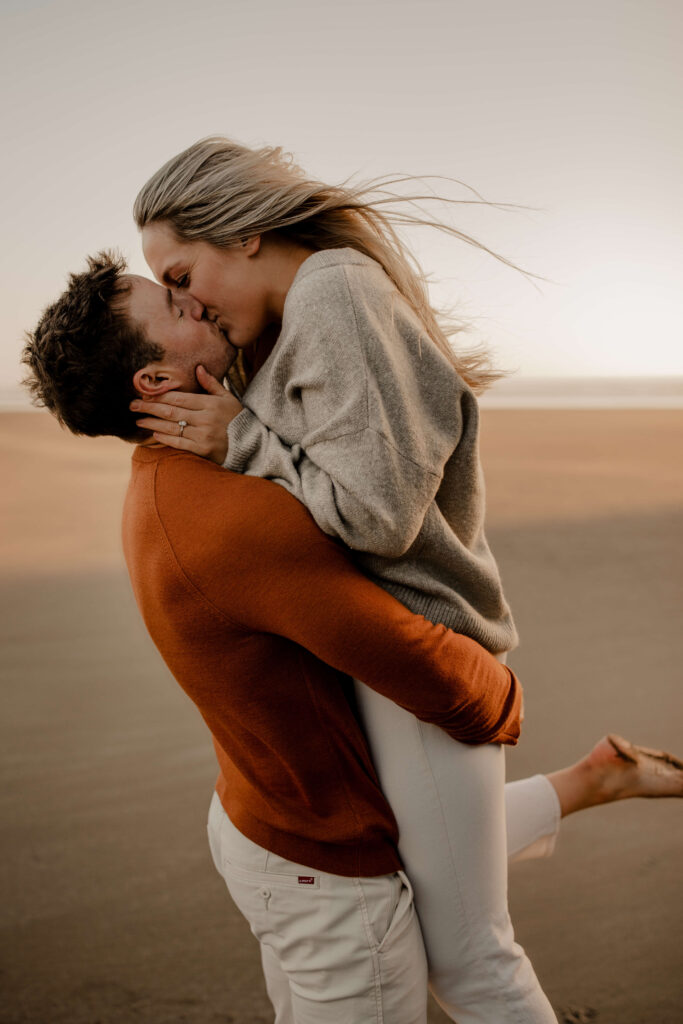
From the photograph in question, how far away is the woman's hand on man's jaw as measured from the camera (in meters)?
1.26

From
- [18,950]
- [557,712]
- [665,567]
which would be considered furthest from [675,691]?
[18,950]

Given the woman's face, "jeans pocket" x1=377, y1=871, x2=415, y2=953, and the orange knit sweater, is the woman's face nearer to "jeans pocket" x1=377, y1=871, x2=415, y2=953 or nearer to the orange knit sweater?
the orange knit sweater

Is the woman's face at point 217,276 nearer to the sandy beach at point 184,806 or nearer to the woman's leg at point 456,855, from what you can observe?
the woman's leg at point 456,855

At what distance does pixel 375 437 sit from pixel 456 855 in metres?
0.67

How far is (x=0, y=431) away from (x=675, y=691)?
1206 cm

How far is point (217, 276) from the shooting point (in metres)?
1.37

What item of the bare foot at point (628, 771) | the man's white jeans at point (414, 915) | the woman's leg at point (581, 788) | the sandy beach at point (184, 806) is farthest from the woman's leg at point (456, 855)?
the sandy beach at point (184, 806)

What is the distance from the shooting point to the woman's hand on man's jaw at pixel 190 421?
126cm

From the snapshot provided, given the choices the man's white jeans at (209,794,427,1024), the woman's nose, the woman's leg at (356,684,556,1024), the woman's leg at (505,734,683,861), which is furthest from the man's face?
the woman's leg at (505,734,683,861)

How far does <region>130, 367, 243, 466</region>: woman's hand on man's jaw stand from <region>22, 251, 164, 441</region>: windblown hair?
0.17ft

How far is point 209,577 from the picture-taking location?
113cm

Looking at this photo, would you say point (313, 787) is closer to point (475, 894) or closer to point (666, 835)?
point (475, 894)

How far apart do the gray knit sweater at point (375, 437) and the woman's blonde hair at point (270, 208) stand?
138 millimetres

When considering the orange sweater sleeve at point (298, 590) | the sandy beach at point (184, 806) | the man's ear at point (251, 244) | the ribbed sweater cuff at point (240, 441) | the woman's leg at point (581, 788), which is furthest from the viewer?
the sandy beach at point (184, 806)
